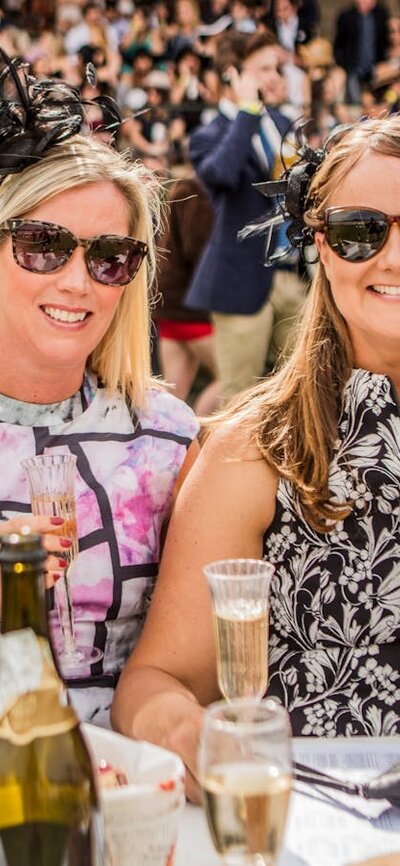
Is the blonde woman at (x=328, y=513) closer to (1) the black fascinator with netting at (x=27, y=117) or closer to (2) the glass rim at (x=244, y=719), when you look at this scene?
(1) the black fascinator with netting at (x=27, y=117)

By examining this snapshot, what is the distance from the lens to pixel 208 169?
6000mm

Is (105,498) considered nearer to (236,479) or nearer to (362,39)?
(236,479)

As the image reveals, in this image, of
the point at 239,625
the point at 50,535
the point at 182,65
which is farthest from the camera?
the point at 182,65

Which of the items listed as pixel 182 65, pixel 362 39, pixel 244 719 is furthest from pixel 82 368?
pixel 362 39

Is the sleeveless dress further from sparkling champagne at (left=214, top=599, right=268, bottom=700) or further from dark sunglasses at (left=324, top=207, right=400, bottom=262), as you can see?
sparkling champagne at (left=214, top=599, right=268, bottom=700)

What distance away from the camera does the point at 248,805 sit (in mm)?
1047

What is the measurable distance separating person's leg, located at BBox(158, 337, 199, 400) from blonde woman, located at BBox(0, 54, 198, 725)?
4871 millimetres

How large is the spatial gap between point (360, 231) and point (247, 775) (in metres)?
1.31

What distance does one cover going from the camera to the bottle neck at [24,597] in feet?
3.88

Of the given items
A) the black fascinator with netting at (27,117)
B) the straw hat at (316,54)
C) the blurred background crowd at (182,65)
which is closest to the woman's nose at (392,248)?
the black fascinator with netting at (27,117)

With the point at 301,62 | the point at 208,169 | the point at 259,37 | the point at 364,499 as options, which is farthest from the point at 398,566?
the point at 301,62

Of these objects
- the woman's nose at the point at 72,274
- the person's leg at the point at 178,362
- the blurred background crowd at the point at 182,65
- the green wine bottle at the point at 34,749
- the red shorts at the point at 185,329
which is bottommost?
the person's leg at the point at 178,362

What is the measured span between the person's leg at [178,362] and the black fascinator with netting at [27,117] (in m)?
4.92

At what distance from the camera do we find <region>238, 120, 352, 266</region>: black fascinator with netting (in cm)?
237
